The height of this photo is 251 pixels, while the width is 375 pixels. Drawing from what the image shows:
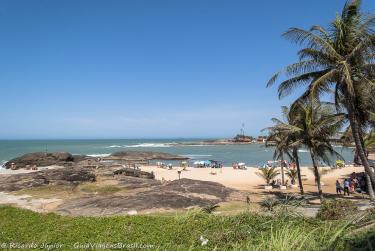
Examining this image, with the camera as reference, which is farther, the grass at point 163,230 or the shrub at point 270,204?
the shrub at point 270,204

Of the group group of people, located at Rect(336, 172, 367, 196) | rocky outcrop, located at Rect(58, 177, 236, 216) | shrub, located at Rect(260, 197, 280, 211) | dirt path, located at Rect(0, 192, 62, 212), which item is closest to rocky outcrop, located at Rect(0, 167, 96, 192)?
dirt path, located at Rect(0, 192, 62, 212)

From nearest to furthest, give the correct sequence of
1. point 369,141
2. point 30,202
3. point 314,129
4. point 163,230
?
point 163,230 → point 30,202 → point 314,129 → point 369,141

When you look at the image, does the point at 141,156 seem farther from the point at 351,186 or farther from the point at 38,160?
the point at 351,186

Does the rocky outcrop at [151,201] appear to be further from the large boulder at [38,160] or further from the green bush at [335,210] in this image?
the large boulder at [38,160]

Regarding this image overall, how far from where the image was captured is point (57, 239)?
9.30 m

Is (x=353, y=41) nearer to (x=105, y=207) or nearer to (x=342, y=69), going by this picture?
(x=342, y=69)

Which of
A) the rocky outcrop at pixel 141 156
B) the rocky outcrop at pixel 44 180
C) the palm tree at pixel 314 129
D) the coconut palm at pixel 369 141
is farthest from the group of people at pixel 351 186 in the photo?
the rocky outcrop at pixel 141 156

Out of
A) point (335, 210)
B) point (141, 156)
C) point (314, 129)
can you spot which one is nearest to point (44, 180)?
point (314, 129)

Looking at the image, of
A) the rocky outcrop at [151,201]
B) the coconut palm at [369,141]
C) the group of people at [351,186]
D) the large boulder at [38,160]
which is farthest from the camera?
the large boulder at [38,160]

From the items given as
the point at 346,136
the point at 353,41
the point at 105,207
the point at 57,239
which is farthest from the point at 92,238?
the point at 346,136

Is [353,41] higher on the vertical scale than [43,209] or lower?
higher

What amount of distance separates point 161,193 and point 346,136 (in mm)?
14339

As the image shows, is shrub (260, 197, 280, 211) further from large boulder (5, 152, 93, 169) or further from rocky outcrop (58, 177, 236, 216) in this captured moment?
large boulder (5, 152, 93, 169)

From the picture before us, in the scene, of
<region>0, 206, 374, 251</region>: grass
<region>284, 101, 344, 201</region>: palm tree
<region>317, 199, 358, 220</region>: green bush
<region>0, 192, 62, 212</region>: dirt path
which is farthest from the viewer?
<region>284, 101, 344, 201</region>: palm tree
